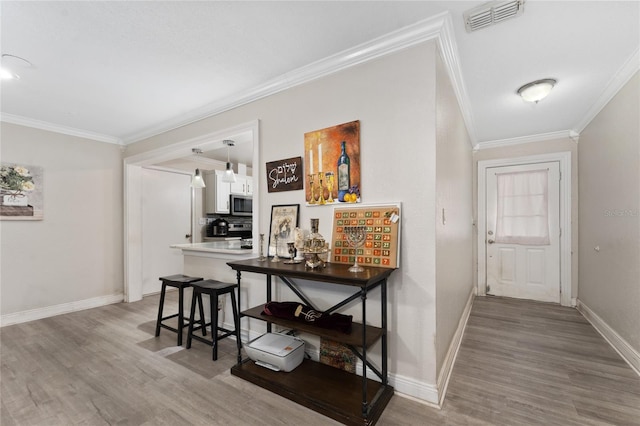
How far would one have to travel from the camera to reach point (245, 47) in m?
2.10

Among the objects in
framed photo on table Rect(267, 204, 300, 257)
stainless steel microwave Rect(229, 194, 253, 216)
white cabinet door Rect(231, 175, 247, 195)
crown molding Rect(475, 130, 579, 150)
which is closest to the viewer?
framed photo on table Rect(267, 204, 300, 257)

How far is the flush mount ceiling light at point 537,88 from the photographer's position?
255cm

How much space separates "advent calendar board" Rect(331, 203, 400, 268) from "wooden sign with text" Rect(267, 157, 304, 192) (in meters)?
0.47

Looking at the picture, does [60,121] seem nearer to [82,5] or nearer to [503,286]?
[82,5]

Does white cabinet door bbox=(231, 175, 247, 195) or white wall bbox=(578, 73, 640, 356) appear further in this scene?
white cabinet door bbox=(231, 175, 247, 195)

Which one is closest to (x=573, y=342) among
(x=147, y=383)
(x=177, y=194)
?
(x=147, y=383)

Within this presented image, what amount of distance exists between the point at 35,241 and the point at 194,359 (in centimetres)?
288

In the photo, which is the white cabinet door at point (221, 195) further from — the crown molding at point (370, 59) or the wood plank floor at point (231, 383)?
the wood plank floor at point (231, 383)

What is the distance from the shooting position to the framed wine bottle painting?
6.99 feet

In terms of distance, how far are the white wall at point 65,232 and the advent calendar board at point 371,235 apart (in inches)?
152

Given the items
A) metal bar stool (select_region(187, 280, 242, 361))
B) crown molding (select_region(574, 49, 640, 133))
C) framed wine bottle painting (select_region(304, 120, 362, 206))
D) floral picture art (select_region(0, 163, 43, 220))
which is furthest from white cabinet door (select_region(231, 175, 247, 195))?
crown molding (select_region(574, 49, 640, 133))

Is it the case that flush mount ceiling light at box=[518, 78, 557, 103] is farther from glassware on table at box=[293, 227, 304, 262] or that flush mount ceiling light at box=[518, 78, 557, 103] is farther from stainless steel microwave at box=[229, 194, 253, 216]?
stainless steel microwave at box=[229, 194, 253, 216]

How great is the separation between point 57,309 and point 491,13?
5483 millimetres

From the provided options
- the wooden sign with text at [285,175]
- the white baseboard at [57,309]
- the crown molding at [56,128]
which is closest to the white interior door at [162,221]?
the white baseboard at [57,309]
